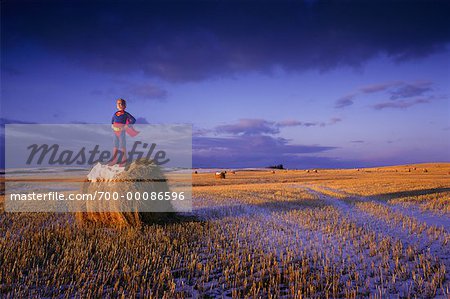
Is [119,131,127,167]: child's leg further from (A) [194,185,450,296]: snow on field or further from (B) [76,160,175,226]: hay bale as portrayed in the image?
(A) [194,185,450,296]: snow on field

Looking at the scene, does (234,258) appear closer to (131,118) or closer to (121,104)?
(131,118)

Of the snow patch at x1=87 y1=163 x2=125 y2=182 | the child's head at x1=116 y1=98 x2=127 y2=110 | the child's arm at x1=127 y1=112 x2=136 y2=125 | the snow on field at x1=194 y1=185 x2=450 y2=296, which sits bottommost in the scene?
the snow on field at x1=194 y1=185 x2=450 y2=296

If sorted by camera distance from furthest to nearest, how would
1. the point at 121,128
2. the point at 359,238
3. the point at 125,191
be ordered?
the point at 121,128 → the point at 125,191 → the point at 359,238

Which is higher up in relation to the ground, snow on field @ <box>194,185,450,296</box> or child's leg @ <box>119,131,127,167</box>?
child's leg @ <box>119,131,127,167</box>

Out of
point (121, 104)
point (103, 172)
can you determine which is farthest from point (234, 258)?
point (121, 104)

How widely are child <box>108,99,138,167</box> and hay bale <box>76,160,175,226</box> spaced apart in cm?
51

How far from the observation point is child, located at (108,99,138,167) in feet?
28.6

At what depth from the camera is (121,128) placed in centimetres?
876

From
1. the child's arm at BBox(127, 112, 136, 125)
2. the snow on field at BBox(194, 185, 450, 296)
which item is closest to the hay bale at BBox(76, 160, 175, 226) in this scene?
the child's arm at BBox(127, 112, 136, 125)

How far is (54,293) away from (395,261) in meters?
6.11

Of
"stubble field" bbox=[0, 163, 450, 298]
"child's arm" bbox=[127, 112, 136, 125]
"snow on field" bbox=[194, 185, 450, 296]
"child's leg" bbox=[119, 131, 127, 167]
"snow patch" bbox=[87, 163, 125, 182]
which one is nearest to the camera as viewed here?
"stubble field" bbox=[0, 163, 450, 298]

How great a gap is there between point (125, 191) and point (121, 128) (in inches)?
79.4

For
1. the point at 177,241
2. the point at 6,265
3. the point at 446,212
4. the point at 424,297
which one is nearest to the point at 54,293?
the point at 6,265

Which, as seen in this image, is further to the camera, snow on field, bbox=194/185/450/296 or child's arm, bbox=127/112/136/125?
child's arm, bbox=127/112/136/125
